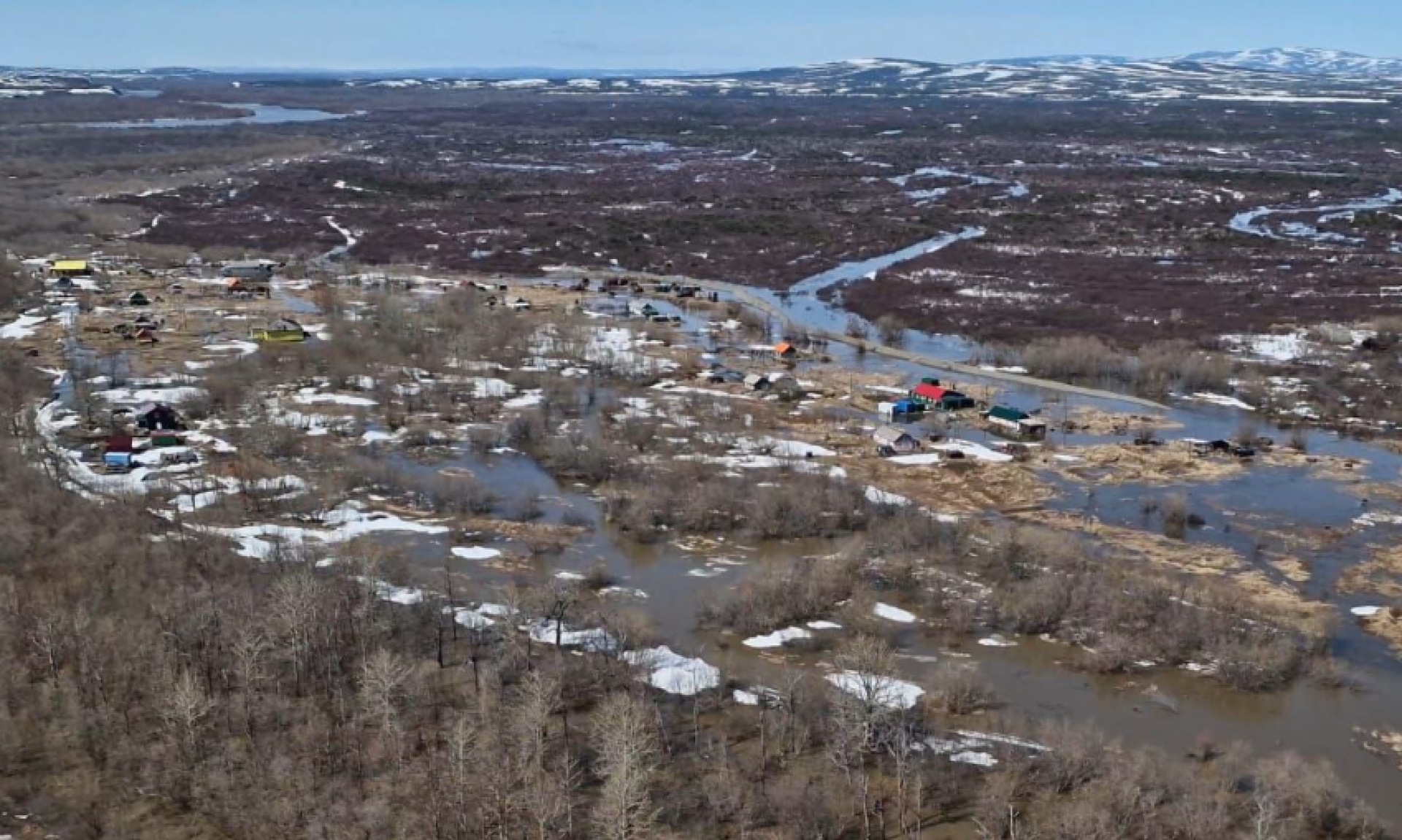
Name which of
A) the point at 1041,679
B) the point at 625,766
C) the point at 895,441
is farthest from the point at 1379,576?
the point at 625,766

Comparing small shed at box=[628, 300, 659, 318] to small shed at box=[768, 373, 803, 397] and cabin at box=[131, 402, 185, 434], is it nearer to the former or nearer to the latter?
small shed at box=[768, 373, 803, 397]

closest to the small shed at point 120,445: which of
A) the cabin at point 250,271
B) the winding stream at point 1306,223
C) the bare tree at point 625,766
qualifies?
the bare tree at point 625,766

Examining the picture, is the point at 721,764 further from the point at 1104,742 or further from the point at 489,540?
the point at 489,540

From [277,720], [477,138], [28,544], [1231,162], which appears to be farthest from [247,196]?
[1231,162]

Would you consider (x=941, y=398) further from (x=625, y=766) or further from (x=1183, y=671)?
(x=625, y=766)

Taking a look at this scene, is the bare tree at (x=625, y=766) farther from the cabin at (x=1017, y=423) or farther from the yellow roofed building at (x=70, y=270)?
the yellow roofed building at (x=70, y=270)

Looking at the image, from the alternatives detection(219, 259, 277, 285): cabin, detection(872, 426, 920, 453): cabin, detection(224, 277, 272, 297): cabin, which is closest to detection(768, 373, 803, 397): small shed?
detection(872, 426, 920, 453): cabin
